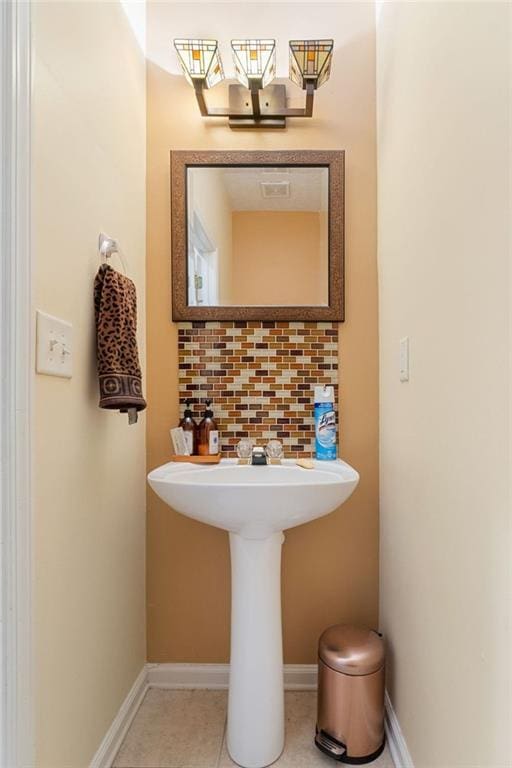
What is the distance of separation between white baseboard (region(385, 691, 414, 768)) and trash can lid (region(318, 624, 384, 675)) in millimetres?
181

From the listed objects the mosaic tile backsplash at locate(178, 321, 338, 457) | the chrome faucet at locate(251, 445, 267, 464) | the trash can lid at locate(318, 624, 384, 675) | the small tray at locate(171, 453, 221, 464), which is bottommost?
the trash can lid at locate(318, 624, 384, 675)

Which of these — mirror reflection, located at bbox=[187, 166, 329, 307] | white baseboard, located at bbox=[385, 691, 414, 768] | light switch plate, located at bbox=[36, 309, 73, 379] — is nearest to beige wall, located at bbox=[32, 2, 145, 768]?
light switch plate, located at bbox=[36, 309, 73, 379]

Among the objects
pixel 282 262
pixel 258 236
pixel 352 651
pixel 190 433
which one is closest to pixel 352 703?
pixel 352 651

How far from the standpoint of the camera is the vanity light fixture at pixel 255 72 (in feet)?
4.58

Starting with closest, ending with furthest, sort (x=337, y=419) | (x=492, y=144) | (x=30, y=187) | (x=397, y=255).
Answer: (x=492, y=144) → (x=30, y=187) → (x=397, y=255) → (x=337, y=419)

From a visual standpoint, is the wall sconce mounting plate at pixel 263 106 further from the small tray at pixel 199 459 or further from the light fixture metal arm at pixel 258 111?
the small tray at pixel 199 459

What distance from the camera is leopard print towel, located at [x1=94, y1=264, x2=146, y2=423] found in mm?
1090

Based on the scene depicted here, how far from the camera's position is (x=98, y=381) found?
3.75 ft

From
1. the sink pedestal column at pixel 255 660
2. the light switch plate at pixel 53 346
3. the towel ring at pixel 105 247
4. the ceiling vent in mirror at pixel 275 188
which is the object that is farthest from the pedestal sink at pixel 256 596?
the ceiling vent in mirror at pixel 275 188

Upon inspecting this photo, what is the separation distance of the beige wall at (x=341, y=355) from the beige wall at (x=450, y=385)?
0.17 meters

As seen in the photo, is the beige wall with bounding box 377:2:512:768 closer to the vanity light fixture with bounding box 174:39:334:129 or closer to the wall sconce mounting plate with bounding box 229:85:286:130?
the vanity light fixture with bounding box 174:39:334:129

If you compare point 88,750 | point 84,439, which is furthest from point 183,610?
point 84,439

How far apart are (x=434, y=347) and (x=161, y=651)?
53.9 inches

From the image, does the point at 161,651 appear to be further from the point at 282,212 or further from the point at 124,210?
the point at 282,212
